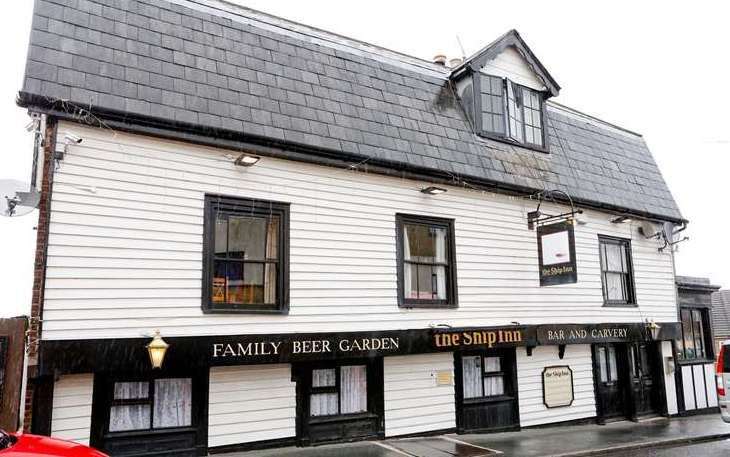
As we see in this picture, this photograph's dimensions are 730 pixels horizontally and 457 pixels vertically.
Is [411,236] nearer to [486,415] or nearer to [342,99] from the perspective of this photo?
[342,99]

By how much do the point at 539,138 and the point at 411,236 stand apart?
16.5 feet

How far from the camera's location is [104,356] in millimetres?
7770

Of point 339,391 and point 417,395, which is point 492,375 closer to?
point 417,395

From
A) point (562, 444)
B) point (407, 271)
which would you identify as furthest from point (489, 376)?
point (407, 271)

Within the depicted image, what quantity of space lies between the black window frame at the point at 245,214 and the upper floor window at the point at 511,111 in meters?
5.70

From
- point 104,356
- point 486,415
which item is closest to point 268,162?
point 104,356

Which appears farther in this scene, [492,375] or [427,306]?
[492,375]

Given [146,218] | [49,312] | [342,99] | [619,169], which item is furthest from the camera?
[619,169]

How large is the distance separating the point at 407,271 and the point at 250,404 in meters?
3.87

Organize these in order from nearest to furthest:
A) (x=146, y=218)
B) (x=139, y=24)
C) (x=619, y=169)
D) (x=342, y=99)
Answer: (x=146, y=218) → (x=139, y=24) → (x=342, y=99) → (x=619, y=169)

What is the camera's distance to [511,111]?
539 inches

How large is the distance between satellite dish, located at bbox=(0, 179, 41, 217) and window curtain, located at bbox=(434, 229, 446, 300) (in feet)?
23.2

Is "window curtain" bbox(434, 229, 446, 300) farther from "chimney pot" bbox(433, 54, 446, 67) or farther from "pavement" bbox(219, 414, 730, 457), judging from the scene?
"chimney pot" bbox(433, 54, 446, 67)

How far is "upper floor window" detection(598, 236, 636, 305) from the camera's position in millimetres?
14375
